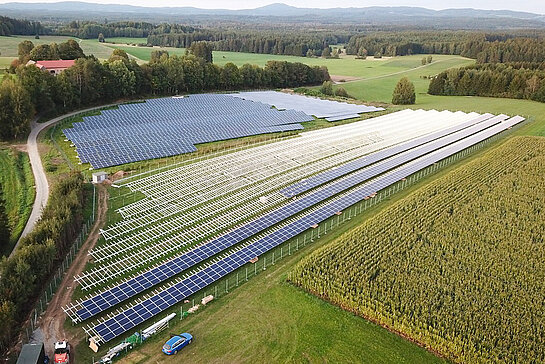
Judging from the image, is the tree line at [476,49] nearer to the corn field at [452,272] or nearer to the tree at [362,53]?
the tree at [362,53]

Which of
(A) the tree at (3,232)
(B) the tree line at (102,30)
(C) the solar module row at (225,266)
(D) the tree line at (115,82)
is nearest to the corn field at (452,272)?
→ (C) the solar module row at (225,266)

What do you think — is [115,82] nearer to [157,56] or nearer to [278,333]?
[157,56]

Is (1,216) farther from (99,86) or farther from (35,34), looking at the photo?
(35,34)

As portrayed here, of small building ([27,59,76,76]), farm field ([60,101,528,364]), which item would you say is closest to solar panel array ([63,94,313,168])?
farm field ([60,101,528,364])

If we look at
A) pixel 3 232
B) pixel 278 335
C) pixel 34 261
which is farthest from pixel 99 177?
pixel 278 335

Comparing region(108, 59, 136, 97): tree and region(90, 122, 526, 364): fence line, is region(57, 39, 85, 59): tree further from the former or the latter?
region(90, 122, 526, 364): fence line
